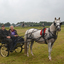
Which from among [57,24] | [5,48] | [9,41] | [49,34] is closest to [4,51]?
[5,48]

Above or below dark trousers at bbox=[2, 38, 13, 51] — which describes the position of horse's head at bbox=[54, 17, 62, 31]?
above

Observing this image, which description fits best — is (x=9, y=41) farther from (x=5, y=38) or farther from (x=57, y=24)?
(x=57, y=24)

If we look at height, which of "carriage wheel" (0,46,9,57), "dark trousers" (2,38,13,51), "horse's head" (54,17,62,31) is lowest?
"carriage wheel" (0,46,9,57)

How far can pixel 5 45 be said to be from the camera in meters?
5.16

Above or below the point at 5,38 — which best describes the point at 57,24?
above

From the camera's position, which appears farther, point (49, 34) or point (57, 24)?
point (49, 34)

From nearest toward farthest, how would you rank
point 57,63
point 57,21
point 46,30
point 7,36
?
point 57,21, point 57,63, point 46,30, point 7,36

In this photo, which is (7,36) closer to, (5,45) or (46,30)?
(5,45)

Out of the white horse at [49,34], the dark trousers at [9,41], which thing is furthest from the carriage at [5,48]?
the white horse at [49,34]

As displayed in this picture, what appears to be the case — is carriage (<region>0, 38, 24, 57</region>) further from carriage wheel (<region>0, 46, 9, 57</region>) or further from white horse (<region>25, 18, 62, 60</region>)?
white horse (<region>25, 18, 62, 60</region>)

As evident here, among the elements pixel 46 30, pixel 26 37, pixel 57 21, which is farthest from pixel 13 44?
pixel 57 21

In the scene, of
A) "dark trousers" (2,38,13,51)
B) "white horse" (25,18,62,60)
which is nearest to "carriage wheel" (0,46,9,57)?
"dark trousers" (2,38,13,51)

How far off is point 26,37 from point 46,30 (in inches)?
59.6

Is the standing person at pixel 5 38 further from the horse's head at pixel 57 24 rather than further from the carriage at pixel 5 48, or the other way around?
the horse's head at pixel 57 24
